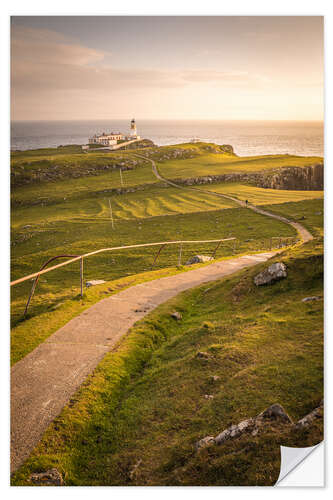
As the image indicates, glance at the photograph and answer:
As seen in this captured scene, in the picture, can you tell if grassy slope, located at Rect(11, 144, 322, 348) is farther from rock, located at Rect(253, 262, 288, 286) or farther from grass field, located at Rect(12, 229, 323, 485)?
rock, located at Rect(253, 262, 288, 286)

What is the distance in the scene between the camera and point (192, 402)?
397cm

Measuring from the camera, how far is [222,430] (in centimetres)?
348

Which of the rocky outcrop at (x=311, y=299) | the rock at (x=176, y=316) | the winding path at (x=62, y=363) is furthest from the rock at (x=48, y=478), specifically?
the rocky outcrop at (x=311, y=299)

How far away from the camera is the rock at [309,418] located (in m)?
3.39

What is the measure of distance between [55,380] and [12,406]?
63cm

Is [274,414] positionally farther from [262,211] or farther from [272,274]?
[262,211]

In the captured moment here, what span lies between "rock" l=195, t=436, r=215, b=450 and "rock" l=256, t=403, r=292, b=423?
1.73 feet

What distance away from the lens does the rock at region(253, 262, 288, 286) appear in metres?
6.46

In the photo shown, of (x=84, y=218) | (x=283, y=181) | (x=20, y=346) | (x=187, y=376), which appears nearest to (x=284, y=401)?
(x=187, y=376)

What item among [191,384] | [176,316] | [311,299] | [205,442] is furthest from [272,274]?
[205,442]

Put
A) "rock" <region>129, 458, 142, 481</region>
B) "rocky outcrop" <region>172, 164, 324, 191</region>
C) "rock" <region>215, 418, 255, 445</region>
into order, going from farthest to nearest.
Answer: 1. "rocky outcrop" <region>172, 164, 324, 191</region>
2. "rock" <region>129, 458, 142, 481</region>
3. "rock" <region>215, 418, 255, 445</region>

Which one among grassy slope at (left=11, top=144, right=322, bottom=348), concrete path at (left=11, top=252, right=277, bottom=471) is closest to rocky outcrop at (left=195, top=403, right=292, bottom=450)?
concrete path at (left=11, top=252, right=277, bottom=471)

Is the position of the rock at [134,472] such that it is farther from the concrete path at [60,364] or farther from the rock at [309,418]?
the rock at [309,418]

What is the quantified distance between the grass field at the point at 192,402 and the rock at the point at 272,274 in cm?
68
